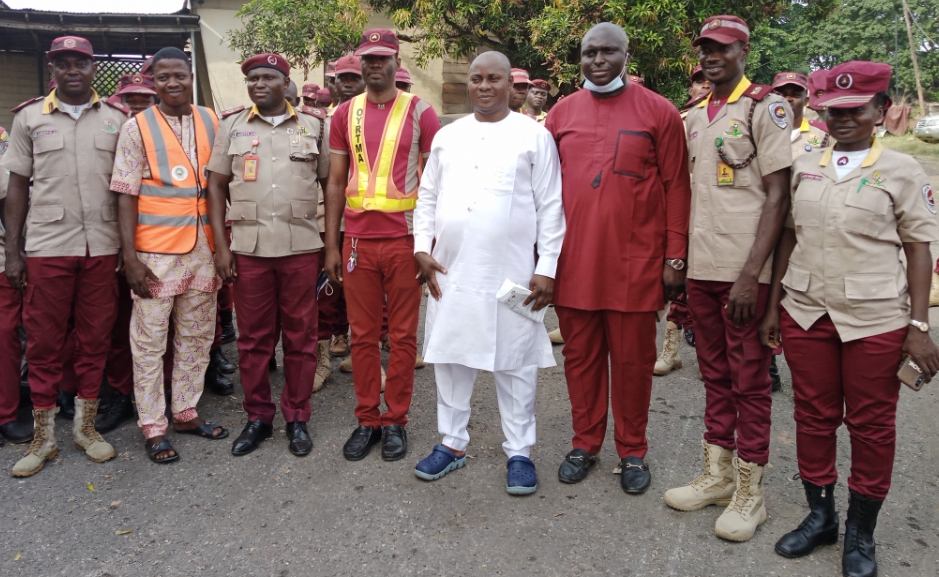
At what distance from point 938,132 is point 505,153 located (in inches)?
890

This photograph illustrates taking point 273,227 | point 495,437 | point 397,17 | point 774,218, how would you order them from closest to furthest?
point 774,218, point 273,227, point 495,437, point 397,17

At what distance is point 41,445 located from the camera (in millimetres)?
3998

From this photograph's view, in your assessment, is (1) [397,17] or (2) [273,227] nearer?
(2) [273,227]

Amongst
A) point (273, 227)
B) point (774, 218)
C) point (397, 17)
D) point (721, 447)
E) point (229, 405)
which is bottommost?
point (229, 405)

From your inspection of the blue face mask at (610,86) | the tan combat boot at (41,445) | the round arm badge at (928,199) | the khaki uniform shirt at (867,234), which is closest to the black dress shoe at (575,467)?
the khaki uniform shirt at (867,234)

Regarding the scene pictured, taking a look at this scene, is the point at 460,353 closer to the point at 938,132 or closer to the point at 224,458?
the point at 224,458

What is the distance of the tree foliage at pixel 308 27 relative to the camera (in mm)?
11516

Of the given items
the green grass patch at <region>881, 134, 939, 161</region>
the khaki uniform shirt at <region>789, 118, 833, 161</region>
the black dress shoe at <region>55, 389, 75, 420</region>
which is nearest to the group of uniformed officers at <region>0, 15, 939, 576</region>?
the black dress shoe at <region>55, 389, 75, 420</region>

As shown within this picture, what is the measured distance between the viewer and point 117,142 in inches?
159

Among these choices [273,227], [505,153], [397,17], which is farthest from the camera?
[397,17]

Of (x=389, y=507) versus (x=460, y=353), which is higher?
(x=460, y=353)

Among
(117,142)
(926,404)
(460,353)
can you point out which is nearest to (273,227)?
(117,142)

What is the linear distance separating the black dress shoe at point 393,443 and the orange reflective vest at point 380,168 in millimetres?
1226

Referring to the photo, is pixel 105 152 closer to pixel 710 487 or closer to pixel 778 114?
pixel 778 114
